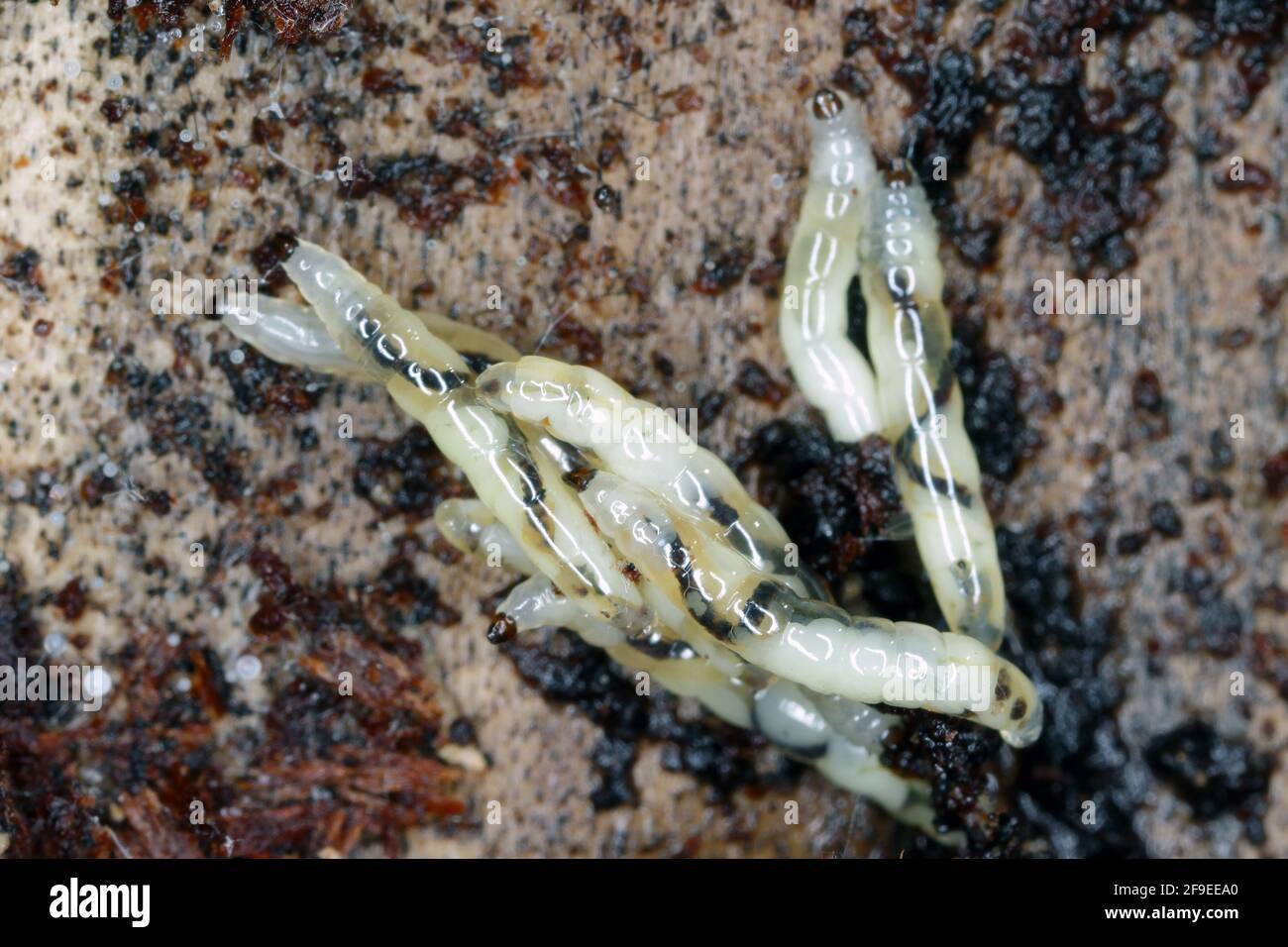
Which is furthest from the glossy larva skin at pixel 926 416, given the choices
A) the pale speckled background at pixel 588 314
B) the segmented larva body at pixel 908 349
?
the pale speckled background at pixel 588 314

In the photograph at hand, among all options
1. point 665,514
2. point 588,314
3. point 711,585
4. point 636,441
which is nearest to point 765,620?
point 711,585

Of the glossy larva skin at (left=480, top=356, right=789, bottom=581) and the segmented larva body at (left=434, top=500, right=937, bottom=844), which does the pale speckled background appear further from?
the glossy larva skin at (left=480, top=356, right=789, bottom=581)

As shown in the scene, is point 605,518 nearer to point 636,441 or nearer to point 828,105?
point 636,441

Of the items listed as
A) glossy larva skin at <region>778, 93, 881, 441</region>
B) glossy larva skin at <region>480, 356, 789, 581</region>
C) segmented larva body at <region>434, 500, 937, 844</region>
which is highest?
glossy larva skin at <region>778, 93, 881, 441</region>

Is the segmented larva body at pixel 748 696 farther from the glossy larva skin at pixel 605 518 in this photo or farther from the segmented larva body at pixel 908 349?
the segmented larva body at pixel 908 349

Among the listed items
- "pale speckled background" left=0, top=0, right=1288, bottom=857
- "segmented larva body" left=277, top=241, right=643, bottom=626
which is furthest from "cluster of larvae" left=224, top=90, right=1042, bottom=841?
"pale speckled background" left=0, top=0, right=1288, bottom=857
